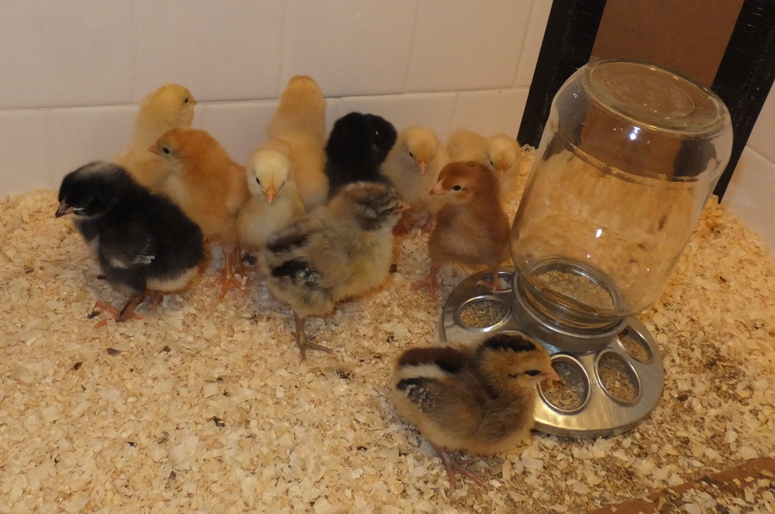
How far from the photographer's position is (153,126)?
5.64 feet

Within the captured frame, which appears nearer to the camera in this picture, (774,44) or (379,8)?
(379,8)

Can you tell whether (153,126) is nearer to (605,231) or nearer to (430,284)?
(430,284)

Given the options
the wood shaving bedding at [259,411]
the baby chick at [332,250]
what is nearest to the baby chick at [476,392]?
the wood shaving bedding at [259,411]

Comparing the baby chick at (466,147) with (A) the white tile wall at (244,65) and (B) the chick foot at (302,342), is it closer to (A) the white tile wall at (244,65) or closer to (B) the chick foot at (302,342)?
(A) the white tile wall at (244,65)

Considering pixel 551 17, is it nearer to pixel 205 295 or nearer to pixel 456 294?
pixel 456 294

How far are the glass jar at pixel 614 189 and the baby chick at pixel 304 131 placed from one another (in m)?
0.54

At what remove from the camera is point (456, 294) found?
72.3 inches

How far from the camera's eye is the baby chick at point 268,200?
1.59m

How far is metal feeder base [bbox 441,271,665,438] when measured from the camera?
1.59m

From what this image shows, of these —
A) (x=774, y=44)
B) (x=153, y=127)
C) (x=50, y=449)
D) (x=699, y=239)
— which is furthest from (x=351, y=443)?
(x=774, y=44)

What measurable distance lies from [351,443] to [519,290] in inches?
23.1

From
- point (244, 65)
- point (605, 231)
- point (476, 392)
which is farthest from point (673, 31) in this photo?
point (476, 392)

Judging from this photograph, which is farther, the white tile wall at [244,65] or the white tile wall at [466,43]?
the white tile wall at [466,43]

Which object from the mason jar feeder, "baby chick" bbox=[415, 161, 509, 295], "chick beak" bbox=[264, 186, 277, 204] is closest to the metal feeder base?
the mason jar feeder
